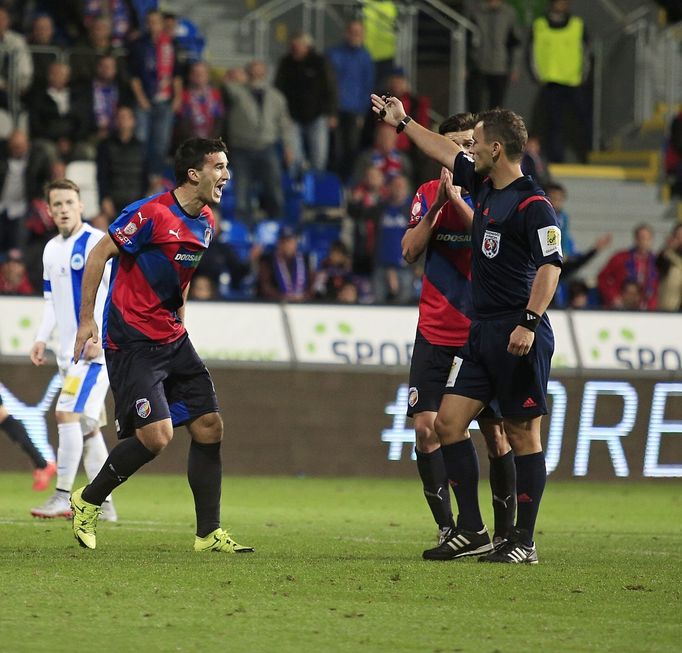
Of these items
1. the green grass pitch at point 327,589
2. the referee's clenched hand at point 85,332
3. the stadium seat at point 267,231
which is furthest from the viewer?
the stadium seat at point 267,231

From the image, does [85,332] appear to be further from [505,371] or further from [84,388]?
[84,388]

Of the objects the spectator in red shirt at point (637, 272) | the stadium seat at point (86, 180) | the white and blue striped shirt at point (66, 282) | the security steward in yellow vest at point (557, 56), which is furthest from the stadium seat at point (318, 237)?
the white and blue striped shirt at point (66, 282)

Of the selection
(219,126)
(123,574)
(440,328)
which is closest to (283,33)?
(219,126)

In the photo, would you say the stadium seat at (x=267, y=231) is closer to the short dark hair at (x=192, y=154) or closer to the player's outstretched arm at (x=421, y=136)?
the short dark hair at (x=192, y=154)

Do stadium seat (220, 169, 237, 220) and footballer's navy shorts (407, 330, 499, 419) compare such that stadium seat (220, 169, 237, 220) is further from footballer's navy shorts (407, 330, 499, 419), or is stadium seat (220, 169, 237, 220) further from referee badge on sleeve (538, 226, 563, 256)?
referee badge on sleeve (538, 226, 563, 256)

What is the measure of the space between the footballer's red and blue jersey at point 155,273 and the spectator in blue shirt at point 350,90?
39.4ft

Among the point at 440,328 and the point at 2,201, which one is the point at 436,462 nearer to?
the point at 440,328

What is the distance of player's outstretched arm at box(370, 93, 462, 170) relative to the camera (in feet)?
26.8

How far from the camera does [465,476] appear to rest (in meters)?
8.37

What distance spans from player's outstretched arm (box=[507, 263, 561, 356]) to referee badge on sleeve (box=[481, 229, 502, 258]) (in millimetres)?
317

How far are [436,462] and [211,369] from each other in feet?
19.4

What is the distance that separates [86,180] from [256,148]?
211 centimetres

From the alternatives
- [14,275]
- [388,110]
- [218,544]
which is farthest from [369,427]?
[388,110]

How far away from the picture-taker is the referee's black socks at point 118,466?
27.6ft
